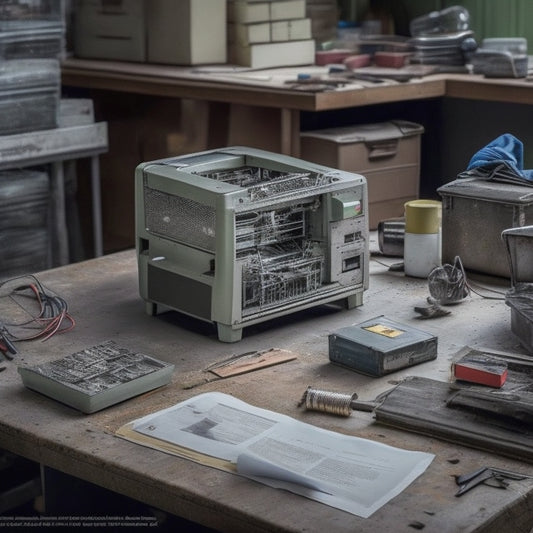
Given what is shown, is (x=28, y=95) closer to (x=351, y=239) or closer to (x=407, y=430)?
(x=351, y=239)

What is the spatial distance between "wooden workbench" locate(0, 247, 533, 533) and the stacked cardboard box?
1.94 metres

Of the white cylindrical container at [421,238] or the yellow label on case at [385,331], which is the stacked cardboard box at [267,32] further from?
the yellow label on case at [385,331]

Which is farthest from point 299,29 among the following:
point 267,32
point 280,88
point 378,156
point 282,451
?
point 282,451

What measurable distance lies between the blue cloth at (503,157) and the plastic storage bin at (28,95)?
5.59ft

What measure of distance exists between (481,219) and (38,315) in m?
1.04

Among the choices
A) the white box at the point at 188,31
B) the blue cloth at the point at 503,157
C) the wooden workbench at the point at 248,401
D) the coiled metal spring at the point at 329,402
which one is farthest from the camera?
the white box at the point at 188,31

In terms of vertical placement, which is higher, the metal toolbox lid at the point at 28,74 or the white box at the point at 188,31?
the white box at the point at 188,31

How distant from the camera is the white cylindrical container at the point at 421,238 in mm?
2582

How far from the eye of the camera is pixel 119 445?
173 cm

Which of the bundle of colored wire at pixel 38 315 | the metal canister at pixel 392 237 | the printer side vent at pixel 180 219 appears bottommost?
the bundle of colored wire at pixel 38 315

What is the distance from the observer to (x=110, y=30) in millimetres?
4766

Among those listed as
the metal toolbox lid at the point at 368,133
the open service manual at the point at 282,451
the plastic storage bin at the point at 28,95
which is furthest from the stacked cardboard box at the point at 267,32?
the open service manual at the point at 282,451

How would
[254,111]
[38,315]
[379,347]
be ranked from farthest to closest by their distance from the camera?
[254,111], [38,315], [379,347]

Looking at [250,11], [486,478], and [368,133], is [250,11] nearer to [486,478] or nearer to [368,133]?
[368,133]
